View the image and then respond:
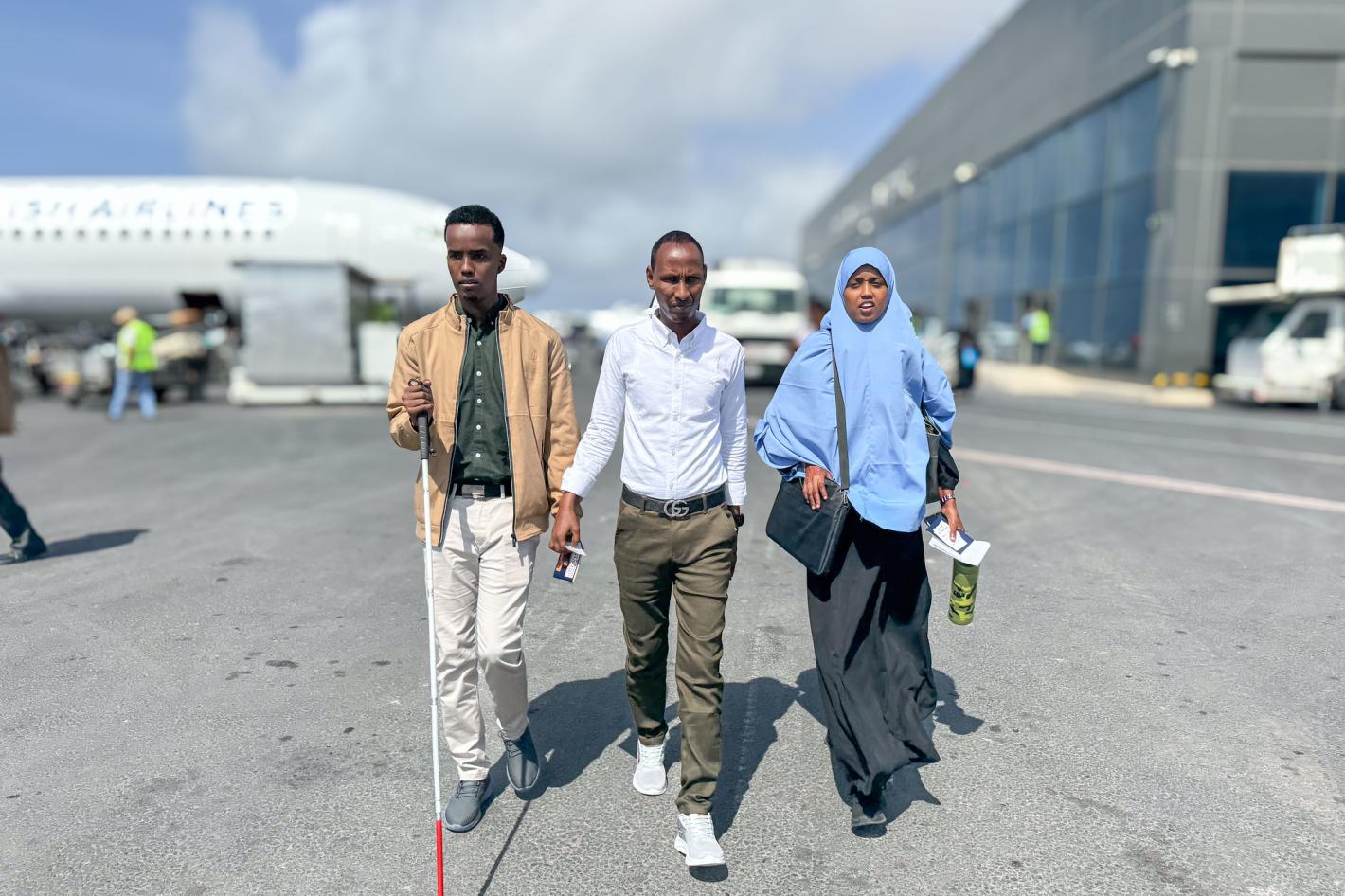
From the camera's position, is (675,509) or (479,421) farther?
(479,421)

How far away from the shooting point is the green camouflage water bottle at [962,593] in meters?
3.31

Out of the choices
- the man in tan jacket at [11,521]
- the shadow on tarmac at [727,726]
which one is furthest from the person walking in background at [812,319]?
the shadow on tarmac at [727,726]

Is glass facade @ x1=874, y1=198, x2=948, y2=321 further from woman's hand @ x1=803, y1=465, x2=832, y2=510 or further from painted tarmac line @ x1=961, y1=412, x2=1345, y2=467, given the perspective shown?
woman's hand @ x1=803, y1=465, x2=832, y2=510

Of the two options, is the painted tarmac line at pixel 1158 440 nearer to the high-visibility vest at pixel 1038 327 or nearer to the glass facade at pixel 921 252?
the high-visibility vest at pixel 1038 327

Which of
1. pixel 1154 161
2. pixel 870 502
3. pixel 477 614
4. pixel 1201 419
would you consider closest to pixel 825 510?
pixel 870 502

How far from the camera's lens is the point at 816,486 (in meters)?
3.01

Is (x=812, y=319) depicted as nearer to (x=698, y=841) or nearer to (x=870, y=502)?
(x=870, y=502)

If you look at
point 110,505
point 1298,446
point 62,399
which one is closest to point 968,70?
point 1298,446

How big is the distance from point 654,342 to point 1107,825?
2156 mm

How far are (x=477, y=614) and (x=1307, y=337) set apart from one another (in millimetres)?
20393

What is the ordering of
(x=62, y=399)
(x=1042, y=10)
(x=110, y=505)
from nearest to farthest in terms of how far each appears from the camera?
1. (x=110, y=505)
2. (x=62, y=399)
3. (x=1042, y=10)

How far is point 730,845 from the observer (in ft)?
9.43

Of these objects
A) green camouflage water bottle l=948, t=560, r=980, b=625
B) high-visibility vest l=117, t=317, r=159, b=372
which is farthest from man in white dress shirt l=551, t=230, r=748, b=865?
high-visibility vest l=117, t=317, r=159, b=372

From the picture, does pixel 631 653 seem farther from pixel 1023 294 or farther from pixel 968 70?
pixel 968 70
